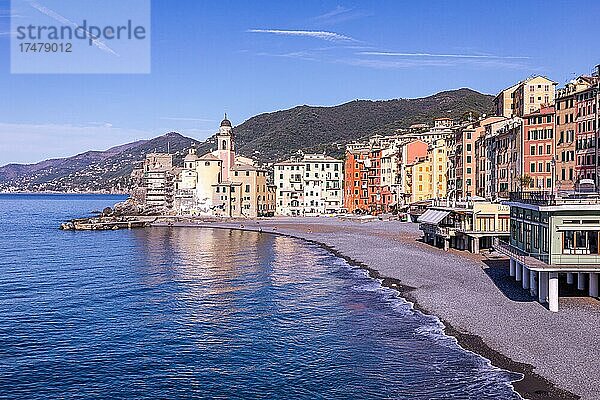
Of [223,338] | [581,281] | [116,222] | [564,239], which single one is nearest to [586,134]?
[581,281]

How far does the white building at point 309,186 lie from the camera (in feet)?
479

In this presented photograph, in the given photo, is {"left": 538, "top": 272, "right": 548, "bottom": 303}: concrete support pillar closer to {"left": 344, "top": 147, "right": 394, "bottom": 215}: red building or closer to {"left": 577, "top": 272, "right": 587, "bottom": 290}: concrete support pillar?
{"left": 577, "top": 272, "right": 587, "bottom": 290}: concrete support pillar

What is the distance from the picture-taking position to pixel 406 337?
3391cm

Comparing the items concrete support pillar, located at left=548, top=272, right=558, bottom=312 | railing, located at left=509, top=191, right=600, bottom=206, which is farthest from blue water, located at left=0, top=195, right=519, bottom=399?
railing, located at left=509, top=191, right=600, bottom=206

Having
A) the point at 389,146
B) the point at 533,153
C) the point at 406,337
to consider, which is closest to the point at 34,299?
the point at 406,337

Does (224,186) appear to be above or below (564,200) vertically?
above

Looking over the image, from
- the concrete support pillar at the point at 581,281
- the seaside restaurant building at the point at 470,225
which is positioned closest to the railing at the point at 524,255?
the concrete support pillar at the point at 581,281

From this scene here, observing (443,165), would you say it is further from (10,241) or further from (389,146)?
(10,241)

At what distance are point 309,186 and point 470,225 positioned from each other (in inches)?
3226

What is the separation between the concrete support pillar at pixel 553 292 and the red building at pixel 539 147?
37309mm

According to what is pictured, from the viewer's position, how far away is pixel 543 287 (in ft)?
128

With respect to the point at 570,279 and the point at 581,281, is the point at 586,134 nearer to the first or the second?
the point at 570,279

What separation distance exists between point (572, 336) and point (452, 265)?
2547 centimetres

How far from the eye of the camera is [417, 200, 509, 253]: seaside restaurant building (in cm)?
6394
